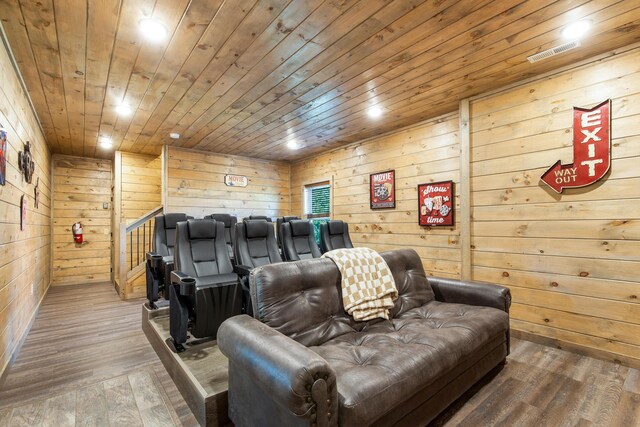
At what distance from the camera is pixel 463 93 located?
3.25m

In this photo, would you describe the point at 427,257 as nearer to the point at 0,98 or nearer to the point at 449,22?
the point at 449,22

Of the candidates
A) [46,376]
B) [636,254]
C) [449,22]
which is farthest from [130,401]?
[636,254]

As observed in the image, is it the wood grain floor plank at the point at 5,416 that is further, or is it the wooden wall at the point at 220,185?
the wooden wall at the point at 220,185

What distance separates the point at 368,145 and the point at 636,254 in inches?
130

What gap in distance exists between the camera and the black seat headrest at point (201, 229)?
9.60 feet

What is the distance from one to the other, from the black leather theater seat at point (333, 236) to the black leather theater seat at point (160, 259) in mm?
1863

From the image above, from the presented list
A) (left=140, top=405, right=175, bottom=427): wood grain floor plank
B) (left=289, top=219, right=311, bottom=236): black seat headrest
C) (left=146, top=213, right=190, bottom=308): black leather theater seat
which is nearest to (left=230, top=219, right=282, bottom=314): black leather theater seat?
(left=289, top=219, right=311, bottom=236): black seat headrest

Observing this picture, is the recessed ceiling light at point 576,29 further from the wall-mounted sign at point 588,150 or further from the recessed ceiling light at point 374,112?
the recessed ceiling light at point 374,112

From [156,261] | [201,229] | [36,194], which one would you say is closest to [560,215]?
[201,229]

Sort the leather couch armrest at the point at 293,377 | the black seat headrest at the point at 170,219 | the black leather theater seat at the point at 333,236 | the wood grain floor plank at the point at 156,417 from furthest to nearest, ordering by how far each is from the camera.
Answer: the black leather theater seat at the point at 333,236
the black seat headrest at the point at 170,219
the wood grain floor plank at the point at 156,417
the leather couch armrest at the point at 293,377

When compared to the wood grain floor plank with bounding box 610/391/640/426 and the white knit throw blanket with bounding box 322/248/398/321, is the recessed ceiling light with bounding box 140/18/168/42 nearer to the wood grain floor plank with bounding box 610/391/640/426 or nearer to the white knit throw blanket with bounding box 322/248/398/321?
the white knit throw blanket with bounding box 322/248/398/321

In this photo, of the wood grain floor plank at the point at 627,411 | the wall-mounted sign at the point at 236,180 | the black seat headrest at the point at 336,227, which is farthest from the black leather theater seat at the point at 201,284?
the wall-mounted sign at the point at 236,180

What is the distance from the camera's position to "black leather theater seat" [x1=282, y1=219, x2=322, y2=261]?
11.9 ft

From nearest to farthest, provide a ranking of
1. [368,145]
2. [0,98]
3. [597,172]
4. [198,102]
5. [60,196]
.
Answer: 1. [0,98]
2. [597,172]
3. [198,102]
4. [368,145]
5. [60,196]
